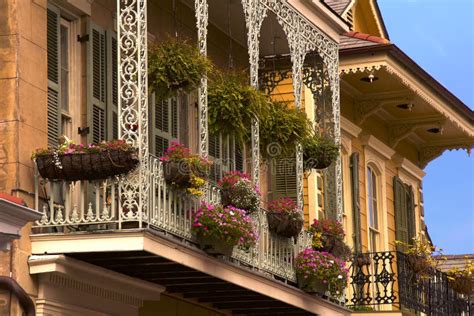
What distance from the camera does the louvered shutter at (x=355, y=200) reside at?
2505 cm

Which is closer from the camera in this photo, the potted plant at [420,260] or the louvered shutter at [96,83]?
the louvered shutter at [96,83]

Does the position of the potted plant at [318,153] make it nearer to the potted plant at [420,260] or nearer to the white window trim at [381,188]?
the potted plant at [420,260]

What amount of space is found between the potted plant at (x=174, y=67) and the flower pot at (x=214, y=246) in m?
1.62

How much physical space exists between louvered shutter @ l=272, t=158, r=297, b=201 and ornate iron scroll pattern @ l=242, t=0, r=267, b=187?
334cm

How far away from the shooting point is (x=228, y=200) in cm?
1727

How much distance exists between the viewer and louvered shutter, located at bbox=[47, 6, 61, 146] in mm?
15766

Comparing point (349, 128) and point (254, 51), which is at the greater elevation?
point (349, 128)

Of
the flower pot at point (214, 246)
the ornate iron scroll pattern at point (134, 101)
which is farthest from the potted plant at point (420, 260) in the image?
the ornate iron scroll pattern at point (134, 101)

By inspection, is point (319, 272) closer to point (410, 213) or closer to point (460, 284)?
point (460, 284)

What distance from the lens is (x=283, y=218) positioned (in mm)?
18859

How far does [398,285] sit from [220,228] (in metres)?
7.59

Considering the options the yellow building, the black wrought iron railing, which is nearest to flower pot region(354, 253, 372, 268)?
the black wrought iron railing

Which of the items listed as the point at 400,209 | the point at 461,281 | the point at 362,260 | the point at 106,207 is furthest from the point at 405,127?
the point at 106,207

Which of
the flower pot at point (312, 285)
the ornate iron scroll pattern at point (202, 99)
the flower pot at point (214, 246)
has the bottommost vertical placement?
the flower pot at point (214, 246)
